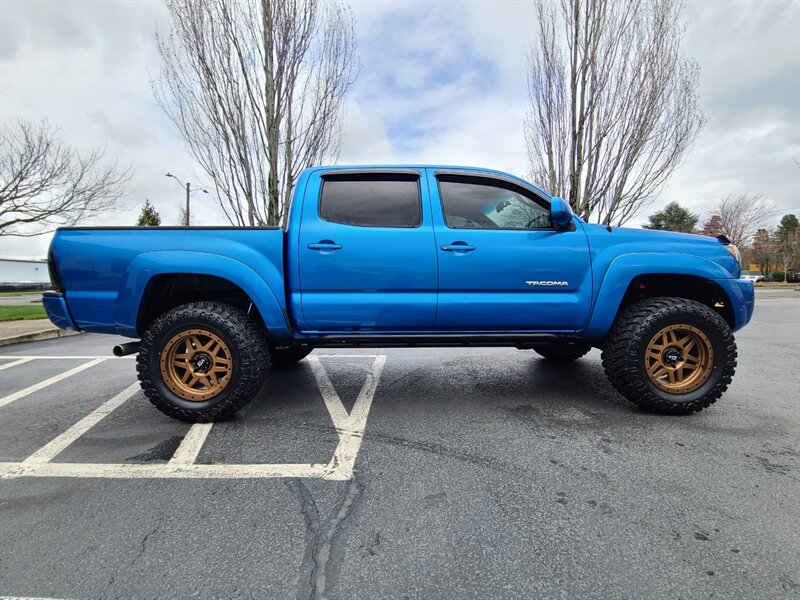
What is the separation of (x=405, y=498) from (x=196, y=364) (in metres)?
1.97

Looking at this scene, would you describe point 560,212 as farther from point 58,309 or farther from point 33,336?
point 33,336

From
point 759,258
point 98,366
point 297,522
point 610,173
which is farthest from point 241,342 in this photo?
point 759,258

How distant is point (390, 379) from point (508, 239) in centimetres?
203

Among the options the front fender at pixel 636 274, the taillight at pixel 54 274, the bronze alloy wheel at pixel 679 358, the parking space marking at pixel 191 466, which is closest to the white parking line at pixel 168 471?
the parking space marking at pixel 191 466

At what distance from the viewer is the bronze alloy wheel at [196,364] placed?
3.02 meters

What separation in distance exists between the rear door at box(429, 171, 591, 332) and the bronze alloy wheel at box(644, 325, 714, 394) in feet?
2.11

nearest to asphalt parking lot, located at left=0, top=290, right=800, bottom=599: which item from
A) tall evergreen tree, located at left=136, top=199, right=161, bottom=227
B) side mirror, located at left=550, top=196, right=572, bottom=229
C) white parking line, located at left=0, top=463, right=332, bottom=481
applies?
white parking line, located at left=0, top=463, right=332, bottom=481

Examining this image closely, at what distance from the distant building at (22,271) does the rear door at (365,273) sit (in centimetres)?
5225

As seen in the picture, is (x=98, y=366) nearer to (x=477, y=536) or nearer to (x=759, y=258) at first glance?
(x=477, y=536)

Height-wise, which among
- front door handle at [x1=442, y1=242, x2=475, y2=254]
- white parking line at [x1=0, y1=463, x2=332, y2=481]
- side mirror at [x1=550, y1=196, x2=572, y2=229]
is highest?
side mirror at [x1=550, y1=196, x2=572, y2=229]

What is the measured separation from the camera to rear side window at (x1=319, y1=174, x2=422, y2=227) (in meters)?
3.21

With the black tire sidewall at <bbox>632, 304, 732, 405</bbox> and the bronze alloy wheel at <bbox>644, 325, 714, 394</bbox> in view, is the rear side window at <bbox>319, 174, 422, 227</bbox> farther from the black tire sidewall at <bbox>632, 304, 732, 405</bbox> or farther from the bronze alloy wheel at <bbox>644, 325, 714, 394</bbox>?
the bronze alloy wheel at <bbox>644, 325, 714, 394</bbox>

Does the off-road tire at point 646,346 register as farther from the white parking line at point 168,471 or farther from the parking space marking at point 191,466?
the white parking line at point 168,471

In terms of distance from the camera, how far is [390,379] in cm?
433
